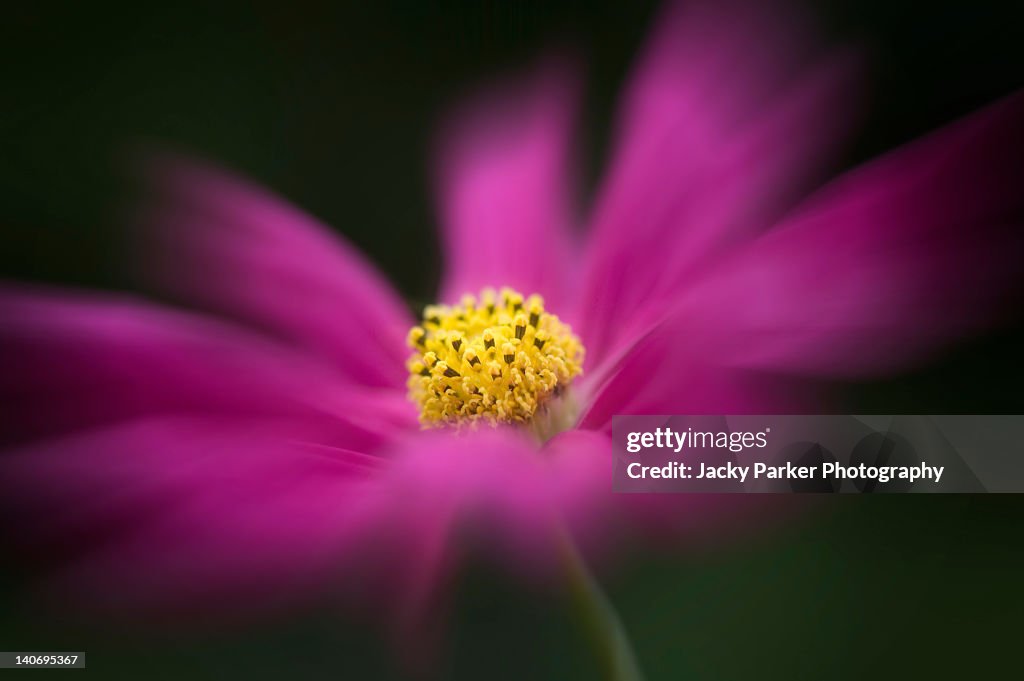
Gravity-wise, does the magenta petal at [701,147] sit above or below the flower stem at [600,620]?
above

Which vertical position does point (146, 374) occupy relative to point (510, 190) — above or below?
below

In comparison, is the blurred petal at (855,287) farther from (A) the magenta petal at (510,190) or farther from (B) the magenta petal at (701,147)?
(A) the magenta petal at (510,190)

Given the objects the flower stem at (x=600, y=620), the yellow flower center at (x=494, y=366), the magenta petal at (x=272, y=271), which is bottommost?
the flower stem at (x=600, y=620)

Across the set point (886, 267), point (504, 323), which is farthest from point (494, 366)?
point (886, 267)

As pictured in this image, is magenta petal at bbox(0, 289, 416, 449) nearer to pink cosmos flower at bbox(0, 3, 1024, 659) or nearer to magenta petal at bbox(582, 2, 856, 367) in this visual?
pink cosmos flower at bbox(0, 3, 1024, 659)

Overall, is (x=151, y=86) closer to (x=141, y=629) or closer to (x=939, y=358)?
(x=141, y=629)

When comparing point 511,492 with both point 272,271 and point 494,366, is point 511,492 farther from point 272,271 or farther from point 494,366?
point 272,271

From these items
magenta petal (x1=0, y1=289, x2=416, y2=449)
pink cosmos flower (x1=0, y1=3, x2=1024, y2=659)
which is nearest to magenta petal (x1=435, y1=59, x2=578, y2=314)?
pink cosmos flower (x1=0, y1=3, x2=1024, y2=659)

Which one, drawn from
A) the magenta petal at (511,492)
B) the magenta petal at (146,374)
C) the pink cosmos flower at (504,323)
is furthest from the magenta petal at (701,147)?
the magenta petal at (146,374)
